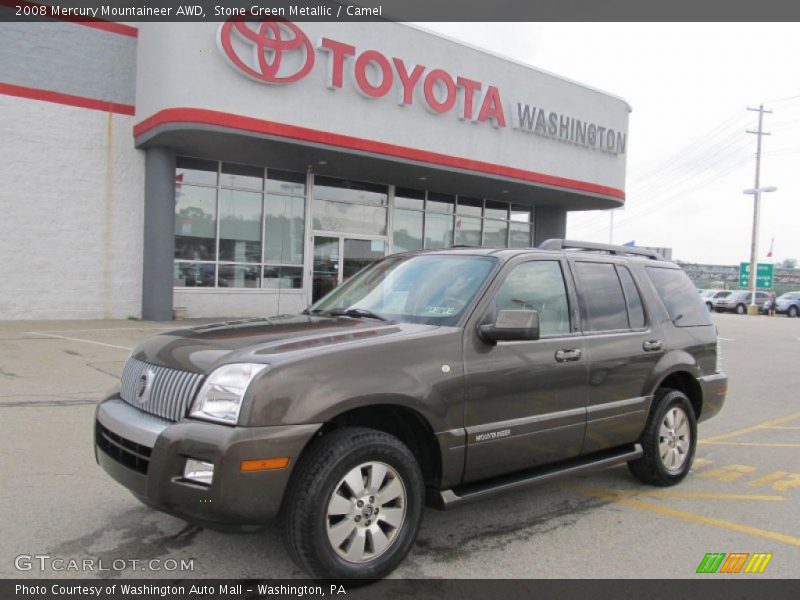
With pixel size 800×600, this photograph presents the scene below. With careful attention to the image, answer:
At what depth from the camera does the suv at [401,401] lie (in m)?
3.04

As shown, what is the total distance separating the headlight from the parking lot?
0.94 meters

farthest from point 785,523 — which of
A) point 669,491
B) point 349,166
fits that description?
point 349,166

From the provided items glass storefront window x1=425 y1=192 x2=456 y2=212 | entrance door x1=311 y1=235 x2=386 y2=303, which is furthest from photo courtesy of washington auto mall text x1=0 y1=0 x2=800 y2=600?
glass storefront window x1=425 y1=192 x2=456 y2=212

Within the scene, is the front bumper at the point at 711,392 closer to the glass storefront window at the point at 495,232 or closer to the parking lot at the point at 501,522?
the parking lot at the point at 501,522

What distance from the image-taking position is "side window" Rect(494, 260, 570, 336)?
4.19m

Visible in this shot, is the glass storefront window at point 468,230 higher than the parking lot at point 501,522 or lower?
higher

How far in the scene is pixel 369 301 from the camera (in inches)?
174

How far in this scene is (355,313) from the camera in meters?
4.31

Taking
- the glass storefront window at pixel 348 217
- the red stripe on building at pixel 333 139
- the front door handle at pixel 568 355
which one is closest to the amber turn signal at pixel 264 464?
the front door handle at pixel 568 355

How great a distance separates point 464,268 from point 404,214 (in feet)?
50.6

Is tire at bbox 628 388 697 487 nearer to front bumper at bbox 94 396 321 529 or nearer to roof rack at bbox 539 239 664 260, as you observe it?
roof rack at bbox 539 239 664 260

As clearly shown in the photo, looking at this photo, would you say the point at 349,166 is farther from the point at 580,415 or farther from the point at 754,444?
the point at 580,415

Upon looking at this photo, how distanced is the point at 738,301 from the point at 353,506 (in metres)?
43.9

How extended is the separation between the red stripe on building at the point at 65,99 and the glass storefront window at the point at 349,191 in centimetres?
514
